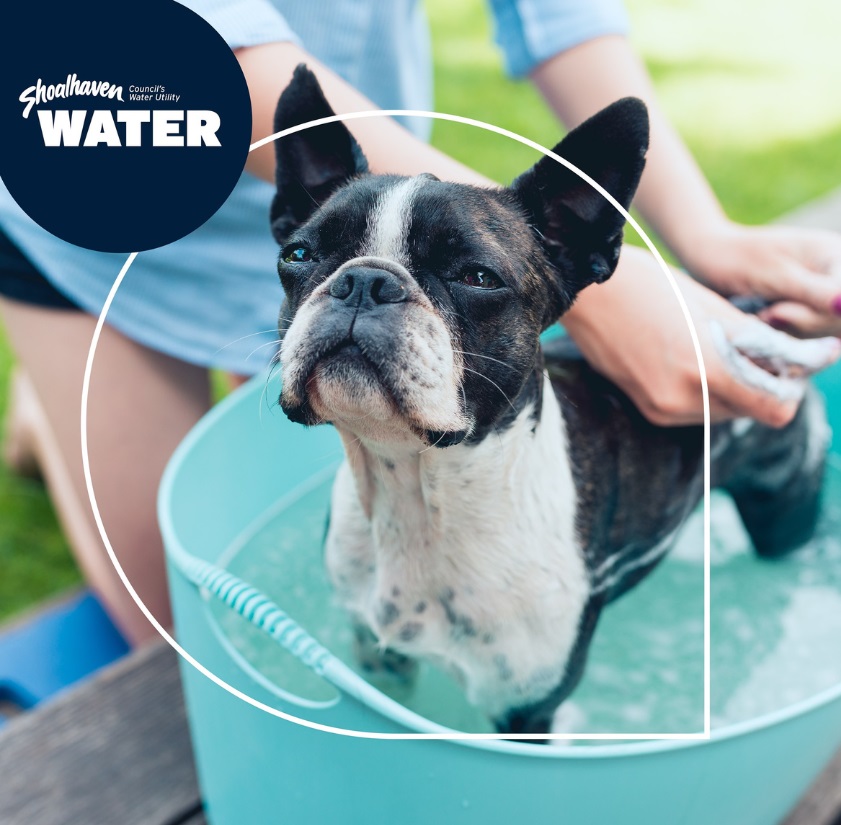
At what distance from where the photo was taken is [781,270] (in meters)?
1.59

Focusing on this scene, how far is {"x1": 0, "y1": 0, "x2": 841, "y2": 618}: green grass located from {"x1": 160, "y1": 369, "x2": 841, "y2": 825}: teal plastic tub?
792 millimetres

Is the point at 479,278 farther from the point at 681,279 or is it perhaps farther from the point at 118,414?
the point at 118,414

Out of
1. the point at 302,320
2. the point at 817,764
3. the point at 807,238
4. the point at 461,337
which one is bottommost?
the point at 817,764

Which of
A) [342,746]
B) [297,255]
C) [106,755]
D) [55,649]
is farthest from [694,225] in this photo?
[55,649]

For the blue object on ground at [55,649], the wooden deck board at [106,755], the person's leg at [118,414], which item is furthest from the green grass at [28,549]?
the wooden deck board at [106,755]

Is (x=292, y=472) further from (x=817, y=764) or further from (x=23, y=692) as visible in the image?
(x=817, y=764)

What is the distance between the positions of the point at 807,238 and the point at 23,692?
1864mm

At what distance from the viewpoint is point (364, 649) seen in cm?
151

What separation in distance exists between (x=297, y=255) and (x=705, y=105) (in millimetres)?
3033

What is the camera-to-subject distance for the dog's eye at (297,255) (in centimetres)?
105

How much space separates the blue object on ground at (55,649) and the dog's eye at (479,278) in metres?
1.55

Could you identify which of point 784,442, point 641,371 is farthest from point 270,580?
point 784,442

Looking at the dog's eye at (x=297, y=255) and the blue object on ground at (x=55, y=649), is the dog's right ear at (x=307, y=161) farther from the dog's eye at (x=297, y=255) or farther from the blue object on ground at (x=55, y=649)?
the blue object on ground at (x=55, y=649)

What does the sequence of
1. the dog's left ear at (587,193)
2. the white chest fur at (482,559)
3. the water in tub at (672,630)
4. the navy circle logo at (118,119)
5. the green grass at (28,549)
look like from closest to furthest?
the navy circle logo at (118,119), the dog's left ear at (587,193), the white chest fur at (482,559), the water in tub at (672,630), the green grass at (28,549)
